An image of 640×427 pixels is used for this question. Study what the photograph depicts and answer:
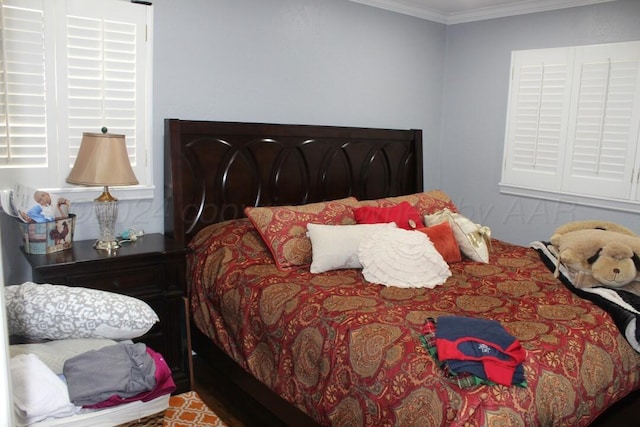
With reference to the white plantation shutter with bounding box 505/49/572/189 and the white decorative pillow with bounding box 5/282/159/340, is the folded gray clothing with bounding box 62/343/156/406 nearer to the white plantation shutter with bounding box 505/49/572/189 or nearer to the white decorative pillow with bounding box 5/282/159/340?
the white decorative pillow with bounding box 5/282/159/340

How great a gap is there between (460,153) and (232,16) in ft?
7.44

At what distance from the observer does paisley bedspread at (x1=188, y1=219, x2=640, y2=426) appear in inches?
67.7

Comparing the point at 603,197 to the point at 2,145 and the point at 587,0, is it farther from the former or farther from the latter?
the point at 2,145

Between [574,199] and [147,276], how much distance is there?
9.62 ft

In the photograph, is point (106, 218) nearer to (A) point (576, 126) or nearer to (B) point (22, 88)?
(B) point (22, 88)

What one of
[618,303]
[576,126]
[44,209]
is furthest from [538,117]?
[44,209]

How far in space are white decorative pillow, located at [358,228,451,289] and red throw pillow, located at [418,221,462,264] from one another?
6.7 inches

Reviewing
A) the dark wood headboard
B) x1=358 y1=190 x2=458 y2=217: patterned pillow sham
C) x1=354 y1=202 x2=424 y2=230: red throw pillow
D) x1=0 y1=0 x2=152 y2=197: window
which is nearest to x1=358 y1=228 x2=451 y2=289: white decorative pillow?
x1=354 y1=202 x2=424 y2=230: red throw pillow

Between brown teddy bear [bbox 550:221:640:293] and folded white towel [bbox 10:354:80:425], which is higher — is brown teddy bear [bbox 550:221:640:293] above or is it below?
above

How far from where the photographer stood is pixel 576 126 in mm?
3705

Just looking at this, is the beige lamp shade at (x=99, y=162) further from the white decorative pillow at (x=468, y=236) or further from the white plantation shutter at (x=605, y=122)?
the white plantation shutter at (x=605, y=122)

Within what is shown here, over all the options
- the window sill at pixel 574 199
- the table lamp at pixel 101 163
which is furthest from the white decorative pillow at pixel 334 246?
the window sill at pixel 574 199

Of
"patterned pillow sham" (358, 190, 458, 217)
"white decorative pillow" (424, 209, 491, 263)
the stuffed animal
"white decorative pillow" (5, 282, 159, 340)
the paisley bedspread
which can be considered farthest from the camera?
"patterned pillow sham" (358, 190, 458, 217)

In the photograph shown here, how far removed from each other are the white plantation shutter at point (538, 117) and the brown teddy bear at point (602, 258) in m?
1.22
